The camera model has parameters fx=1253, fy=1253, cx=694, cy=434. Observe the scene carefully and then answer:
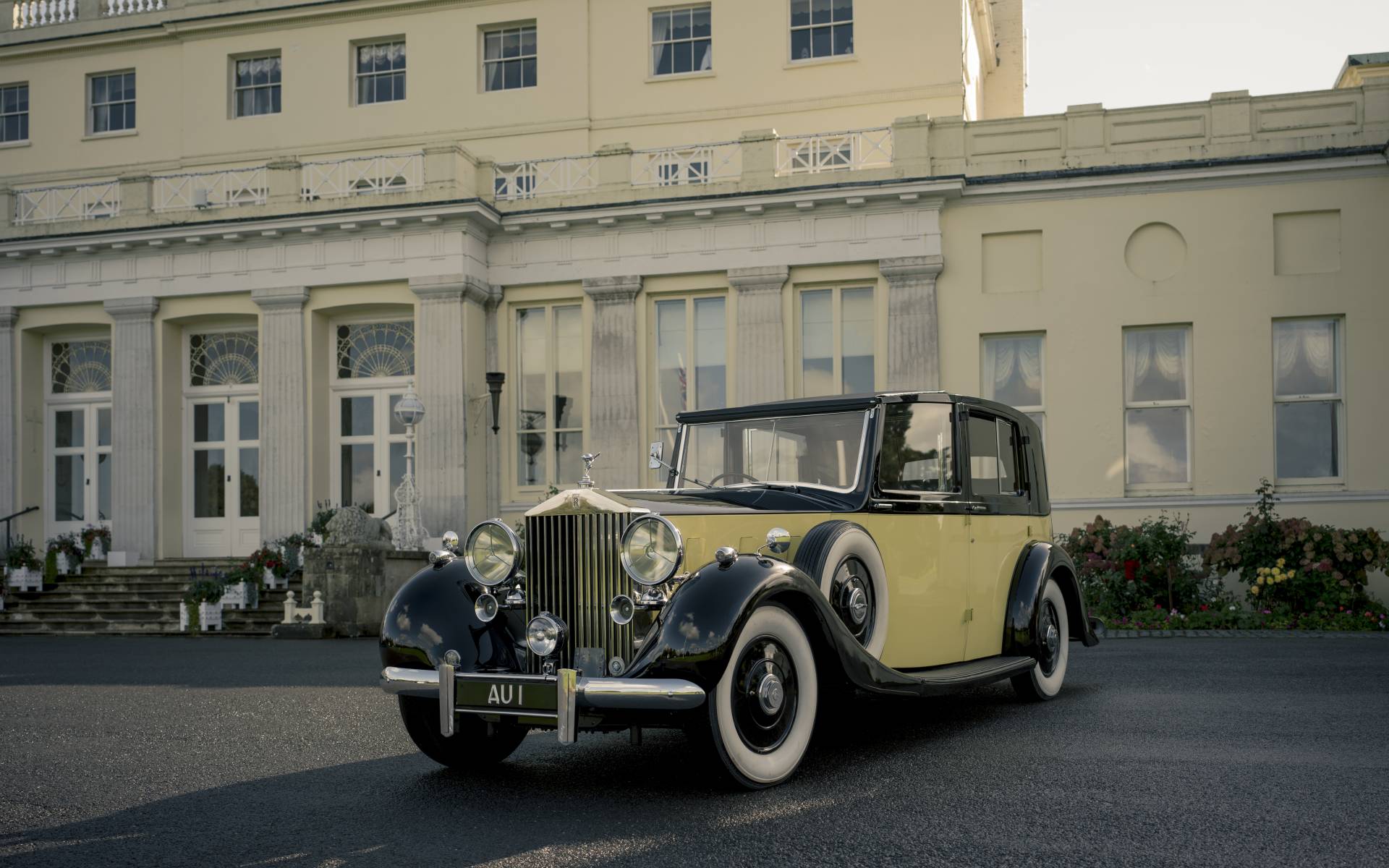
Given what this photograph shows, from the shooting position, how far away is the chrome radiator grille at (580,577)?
18.0 feet

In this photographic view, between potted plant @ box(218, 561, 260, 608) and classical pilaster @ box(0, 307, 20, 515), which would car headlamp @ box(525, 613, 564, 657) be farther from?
classical pilaster @ box(0, 307, 20, 515)

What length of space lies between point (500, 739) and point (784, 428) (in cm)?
228

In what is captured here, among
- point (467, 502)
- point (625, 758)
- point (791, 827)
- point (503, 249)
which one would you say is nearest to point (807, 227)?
point (503, 249)

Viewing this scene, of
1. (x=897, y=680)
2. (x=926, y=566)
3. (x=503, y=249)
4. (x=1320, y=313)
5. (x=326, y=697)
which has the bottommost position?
(x=326, y=697)

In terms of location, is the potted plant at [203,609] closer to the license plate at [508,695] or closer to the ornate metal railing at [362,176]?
the ornate metal railing at [362,176]

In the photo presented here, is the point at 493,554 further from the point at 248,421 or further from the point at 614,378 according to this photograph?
the point at 248,421

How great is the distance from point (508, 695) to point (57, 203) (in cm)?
2047

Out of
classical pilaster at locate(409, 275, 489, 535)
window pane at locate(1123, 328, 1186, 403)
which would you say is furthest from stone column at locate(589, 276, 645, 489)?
window pane at locate(1123, 328, 1186, 403)

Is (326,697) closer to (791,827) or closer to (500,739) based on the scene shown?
(500,739)

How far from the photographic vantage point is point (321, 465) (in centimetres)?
2038

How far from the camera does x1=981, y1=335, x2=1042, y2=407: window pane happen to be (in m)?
18.5

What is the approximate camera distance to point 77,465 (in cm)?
2219

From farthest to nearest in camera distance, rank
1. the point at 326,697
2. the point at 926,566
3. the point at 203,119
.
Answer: the point at 203,119 → the point at 326,697 → the point at 926,566

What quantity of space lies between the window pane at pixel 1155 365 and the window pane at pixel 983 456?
1135 cm
